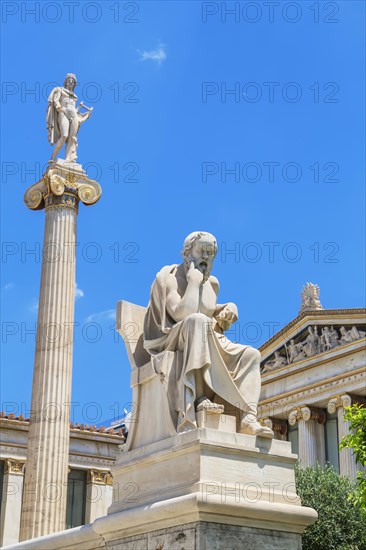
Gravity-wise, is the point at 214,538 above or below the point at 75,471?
below

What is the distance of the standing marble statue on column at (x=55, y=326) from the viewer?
20.3 metres

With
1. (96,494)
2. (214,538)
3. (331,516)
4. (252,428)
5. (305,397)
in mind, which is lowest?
(214,538)

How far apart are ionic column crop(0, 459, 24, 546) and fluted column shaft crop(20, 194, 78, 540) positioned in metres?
16.1

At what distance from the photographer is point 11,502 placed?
36969 mm

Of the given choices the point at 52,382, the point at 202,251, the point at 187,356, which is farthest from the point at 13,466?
the point at 187,356

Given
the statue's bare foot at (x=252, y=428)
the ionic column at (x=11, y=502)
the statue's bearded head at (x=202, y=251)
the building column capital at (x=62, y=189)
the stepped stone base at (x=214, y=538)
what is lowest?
the stepped stone base at (x=214, y=538)

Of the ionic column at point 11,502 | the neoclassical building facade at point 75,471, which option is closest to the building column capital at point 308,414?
the neoclassical building facade at point 75,471

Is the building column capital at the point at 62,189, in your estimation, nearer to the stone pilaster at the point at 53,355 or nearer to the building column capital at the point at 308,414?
the stone pilaster at the point at 53,355

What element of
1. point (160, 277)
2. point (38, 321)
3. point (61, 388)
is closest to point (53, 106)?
point (38, 321)

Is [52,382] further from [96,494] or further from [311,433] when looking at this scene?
[311,433]

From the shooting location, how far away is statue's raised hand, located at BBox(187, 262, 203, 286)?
1062 centimetres

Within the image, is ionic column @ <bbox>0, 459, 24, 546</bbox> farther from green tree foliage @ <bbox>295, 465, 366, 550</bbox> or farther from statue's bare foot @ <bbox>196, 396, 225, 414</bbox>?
statue's bare foot @ <bbox>196, 396, 225, 414</bbox>

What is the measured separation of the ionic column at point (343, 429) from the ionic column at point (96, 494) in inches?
477

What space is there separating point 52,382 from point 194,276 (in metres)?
11.4
